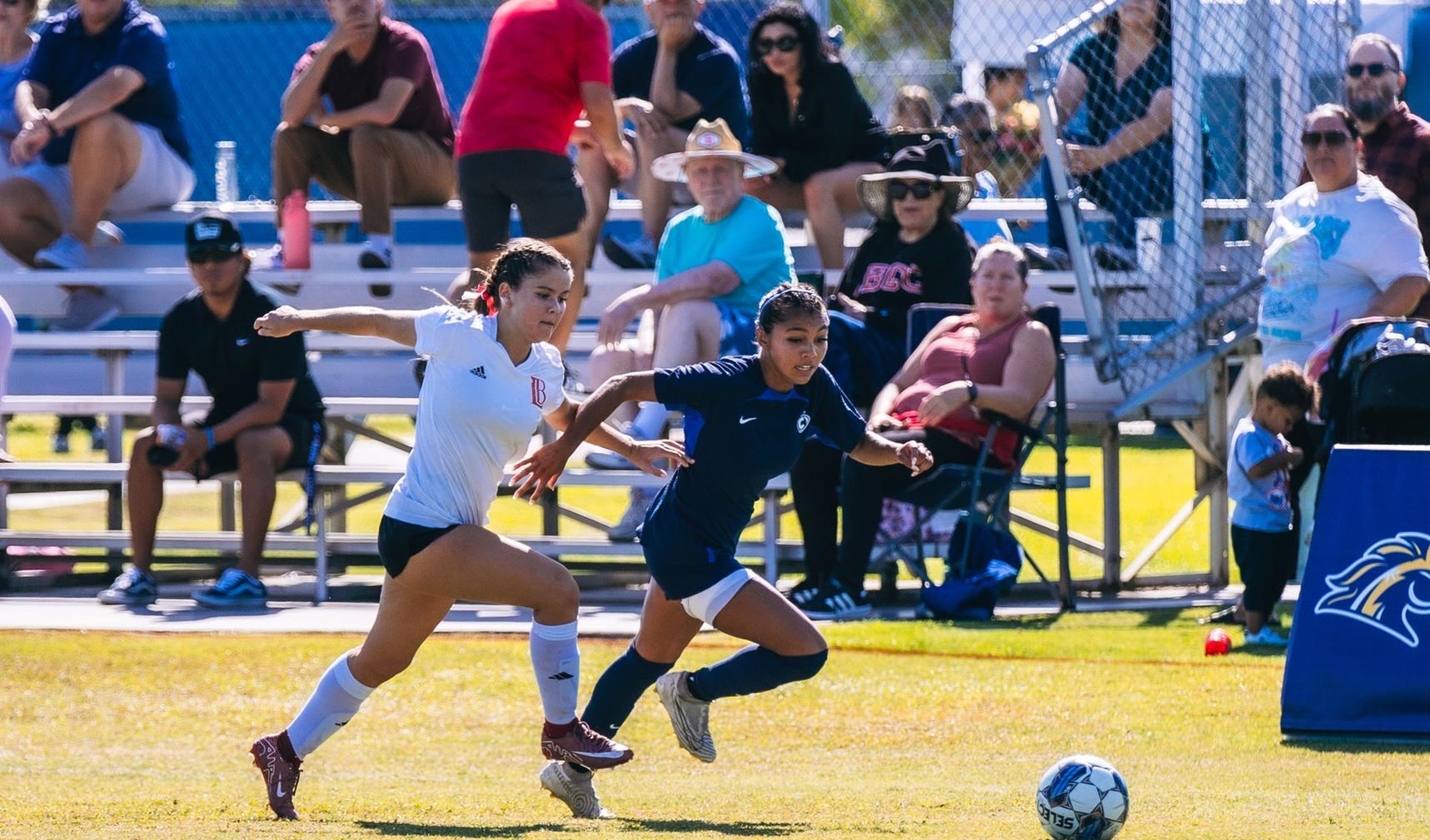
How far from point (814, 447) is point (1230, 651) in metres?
2.32

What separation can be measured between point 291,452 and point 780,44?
11.7ft

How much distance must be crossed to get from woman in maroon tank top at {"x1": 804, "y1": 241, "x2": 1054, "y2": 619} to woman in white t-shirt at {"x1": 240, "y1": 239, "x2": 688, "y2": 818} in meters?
3.81

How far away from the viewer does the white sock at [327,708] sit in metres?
6.09

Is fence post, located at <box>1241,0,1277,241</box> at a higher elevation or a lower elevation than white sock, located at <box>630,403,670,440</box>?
higher

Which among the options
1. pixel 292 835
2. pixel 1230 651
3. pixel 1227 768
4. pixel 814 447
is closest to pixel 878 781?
pixel 1227 768

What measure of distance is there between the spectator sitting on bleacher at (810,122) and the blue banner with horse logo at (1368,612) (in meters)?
4.57

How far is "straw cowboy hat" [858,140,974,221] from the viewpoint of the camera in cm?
1052

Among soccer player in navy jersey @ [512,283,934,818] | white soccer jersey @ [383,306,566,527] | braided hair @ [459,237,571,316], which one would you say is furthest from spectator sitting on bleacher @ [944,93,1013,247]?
white soccer jersey @ [383,306,566,527]

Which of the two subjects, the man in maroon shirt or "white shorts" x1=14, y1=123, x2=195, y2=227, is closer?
the man in maroon shirt

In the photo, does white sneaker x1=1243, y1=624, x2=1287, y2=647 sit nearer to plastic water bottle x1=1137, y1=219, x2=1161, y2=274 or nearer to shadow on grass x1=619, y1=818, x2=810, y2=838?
plastic water bottle x1=1137, y1=219, x2=1161, y2=274

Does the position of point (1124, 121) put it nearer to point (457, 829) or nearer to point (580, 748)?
point (580, 748)

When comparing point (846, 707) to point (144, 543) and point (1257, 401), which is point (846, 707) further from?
point (144, 543)

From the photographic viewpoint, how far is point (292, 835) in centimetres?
527

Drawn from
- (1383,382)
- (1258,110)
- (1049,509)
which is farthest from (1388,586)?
(1049,509)
